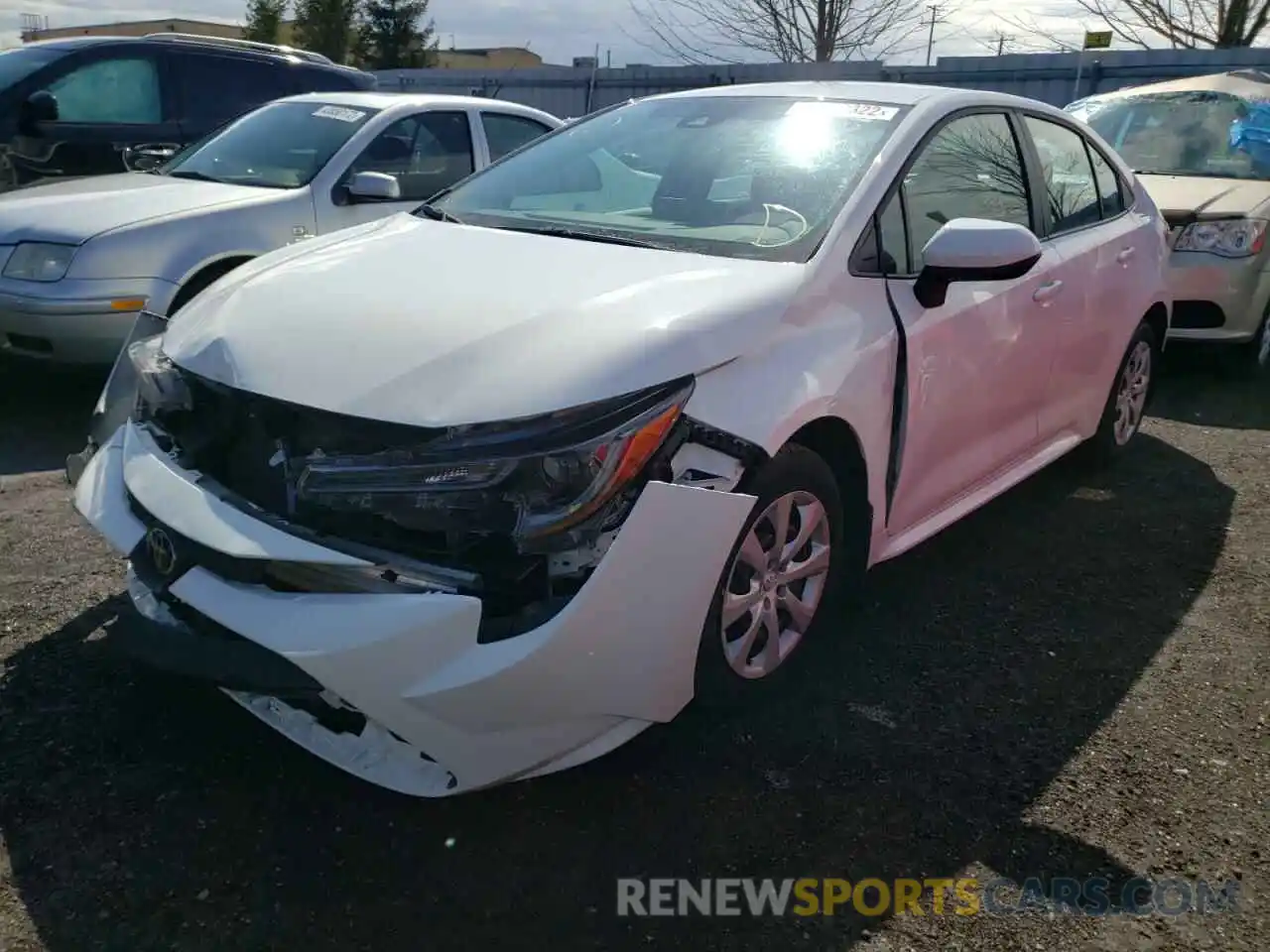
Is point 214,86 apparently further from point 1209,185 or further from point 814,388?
point 1209,185

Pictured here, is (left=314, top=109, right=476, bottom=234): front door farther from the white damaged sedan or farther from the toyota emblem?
the toyota emblem

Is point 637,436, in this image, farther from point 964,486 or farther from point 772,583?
point 964,486

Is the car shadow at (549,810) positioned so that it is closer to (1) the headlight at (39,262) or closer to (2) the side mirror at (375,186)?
(1) the headlight at (39,262)

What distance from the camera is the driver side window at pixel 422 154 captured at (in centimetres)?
600

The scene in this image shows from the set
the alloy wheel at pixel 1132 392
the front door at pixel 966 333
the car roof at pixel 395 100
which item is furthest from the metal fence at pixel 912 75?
the front door at pixel 966 333

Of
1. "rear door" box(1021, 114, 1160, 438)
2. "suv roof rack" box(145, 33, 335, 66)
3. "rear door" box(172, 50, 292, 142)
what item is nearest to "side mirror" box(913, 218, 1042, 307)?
"rear door" box(1021, 114, 1160, 438)

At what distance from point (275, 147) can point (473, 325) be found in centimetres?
411

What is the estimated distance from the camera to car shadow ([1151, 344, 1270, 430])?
6.16 meters

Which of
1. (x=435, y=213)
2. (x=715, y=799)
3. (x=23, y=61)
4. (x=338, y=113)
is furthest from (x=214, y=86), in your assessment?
(x=715, y=799)

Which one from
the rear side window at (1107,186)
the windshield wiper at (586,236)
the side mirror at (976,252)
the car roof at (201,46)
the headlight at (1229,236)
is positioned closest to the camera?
the side mirror at (976,252)

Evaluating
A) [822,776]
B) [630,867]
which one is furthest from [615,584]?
[822,776]

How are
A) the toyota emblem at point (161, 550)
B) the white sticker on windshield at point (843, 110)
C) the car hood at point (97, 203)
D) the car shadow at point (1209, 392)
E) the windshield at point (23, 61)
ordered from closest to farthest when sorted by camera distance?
→ the toyota emblem at point (161, 550) → the white sticker on windshield at point (843, 110) → the car hood at point (97, 203) → the car shadow at point (1209, 392) → the windshield at point (23, 61)

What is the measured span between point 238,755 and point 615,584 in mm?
1114

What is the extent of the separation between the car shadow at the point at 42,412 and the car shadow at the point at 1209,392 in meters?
5.70
